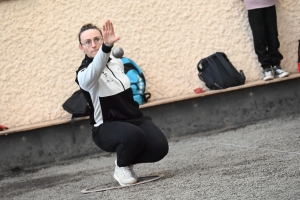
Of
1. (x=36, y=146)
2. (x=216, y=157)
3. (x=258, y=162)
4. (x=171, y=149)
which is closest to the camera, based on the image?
(x=258, y=162)

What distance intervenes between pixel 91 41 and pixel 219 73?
248cm

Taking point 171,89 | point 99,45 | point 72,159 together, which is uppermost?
point 99,45

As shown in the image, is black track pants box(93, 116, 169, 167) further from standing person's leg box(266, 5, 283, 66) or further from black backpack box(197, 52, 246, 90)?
standing person's leg box(266, 5, 283, 66)

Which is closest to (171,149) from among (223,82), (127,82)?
(223,82)

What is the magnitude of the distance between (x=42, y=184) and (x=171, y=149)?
1.29 metres

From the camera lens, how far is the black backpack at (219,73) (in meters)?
7.09

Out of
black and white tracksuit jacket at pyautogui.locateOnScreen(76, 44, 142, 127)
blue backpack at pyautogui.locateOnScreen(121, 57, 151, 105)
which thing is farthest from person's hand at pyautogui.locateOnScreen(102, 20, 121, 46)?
blue backpack at pyautogui.locateOnScreen(121, 57, 151, 105)

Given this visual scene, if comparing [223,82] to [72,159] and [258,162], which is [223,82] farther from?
[258,162]

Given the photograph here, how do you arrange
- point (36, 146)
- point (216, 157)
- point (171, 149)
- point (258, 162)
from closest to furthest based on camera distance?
point (258, 162)
point (216, 157)
point (171, 149)
point (36, 146)

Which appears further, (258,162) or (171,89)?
(171,89)

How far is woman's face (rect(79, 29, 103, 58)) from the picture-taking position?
4.87 m

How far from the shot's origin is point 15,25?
7.17 meters

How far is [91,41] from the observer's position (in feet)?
16.0

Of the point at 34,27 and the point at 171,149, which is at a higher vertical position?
the point at 34,27
